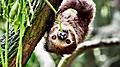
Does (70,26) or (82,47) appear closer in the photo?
(70,26)

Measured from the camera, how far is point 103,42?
7.39 ft

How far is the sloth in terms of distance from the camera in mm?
1265

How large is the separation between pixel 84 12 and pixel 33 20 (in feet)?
0.63

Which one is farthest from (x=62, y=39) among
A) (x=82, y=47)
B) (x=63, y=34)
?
(x=82, y=47)

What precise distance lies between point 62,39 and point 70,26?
0.16 ft

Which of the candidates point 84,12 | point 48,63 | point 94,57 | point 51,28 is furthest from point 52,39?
point 94,57

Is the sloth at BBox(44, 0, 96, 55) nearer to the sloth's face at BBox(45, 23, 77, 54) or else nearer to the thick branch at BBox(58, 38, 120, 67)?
the sloth's face at BBox(45, 23, 77, 54)

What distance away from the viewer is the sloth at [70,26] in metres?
1.26

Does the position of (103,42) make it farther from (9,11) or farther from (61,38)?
(9,11)

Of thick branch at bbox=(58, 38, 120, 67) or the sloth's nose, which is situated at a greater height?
the sloth's nose

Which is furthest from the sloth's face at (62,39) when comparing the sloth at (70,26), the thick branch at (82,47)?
the thick branch at (82,47)

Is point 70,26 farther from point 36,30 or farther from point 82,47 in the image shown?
point 82,47

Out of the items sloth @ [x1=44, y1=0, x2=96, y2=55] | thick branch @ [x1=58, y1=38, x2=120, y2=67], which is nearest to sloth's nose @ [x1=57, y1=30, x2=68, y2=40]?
sloth @ [x1=44, y1=0, x2=96, y2=55]

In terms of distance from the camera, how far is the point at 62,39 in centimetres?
126
